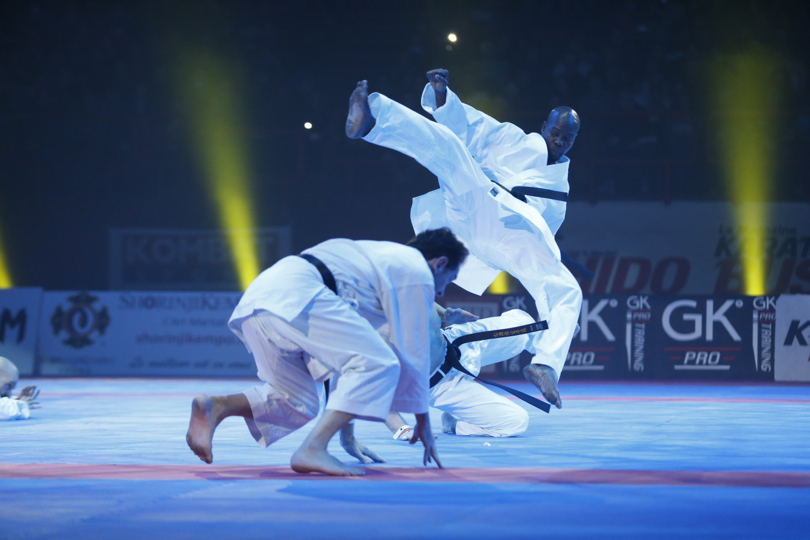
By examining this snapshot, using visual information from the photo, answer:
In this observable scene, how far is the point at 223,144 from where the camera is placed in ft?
34.2

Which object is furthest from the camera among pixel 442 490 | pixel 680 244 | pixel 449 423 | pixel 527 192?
pixel 680 244

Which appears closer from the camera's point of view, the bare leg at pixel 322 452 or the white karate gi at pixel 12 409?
the bare leg at pixel 322 452

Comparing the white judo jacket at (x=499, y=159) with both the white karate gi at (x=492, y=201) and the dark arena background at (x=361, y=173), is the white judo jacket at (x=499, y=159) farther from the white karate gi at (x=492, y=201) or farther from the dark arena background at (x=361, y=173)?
the dark arena background at (x=361, y=173)

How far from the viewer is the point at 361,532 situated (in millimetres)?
1781

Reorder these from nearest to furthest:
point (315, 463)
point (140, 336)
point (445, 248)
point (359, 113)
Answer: point (315, 463) < point (445, 248) < point (359, 113) < point (140, 336)

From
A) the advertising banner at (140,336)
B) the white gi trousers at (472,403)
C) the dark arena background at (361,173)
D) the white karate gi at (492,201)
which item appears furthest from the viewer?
the advertising banner at (140,336)

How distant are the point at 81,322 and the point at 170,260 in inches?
63.8

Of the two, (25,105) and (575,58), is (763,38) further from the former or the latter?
(25,105)

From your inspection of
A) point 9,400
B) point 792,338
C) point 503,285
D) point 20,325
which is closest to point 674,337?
point 792,338

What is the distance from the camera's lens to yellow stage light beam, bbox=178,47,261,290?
9891 millimetres

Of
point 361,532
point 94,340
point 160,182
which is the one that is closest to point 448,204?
point 361,532

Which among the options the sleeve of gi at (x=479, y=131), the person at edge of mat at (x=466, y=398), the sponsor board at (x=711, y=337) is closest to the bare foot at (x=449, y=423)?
the person at edge of mat at (x=466, y=398)

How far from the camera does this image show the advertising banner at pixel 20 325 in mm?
8531

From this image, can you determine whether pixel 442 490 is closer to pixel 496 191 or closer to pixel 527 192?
pixel 496 191
